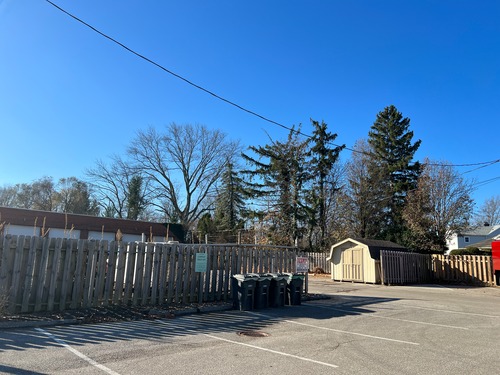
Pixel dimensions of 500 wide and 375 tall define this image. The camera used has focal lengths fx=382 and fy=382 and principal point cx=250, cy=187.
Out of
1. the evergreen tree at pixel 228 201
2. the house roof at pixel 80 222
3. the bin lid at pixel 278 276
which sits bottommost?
the bin lid at pixel 278 276

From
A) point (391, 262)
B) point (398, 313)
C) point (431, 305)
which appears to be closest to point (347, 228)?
point (391, 262)

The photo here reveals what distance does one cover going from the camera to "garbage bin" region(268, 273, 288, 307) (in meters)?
11.7

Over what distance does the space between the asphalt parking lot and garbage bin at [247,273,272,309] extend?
75cm

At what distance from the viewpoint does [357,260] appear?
23391 mm

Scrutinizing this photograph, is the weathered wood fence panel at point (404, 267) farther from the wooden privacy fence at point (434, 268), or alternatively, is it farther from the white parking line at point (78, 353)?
the white parking line at point (78, 353)

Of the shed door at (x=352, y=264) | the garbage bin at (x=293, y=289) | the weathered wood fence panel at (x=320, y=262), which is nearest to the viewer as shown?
the garbage bin at (x=293, y=289)

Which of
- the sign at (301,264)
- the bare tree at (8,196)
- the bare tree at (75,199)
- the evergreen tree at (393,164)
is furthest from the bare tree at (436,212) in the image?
the bare tree at (8,196)

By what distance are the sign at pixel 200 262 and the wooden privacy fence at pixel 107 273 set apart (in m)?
0.20

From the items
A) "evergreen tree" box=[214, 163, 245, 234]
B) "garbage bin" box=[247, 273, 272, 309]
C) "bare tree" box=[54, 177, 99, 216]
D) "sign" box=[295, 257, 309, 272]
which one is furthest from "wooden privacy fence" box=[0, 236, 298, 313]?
"bare tree" box=[54, 177, 99, 216]

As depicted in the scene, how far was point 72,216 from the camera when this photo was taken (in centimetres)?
3650

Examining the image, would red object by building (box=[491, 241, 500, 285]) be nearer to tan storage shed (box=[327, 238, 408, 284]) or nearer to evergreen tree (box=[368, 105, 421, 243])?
tan storage shed (box=[327, 238, 408, 284])

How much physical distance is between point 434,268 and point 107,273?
22121mm

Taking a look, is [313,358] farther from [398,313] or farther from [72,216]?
[72,216]

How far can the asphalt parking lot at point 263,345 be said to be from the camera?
537 cm
